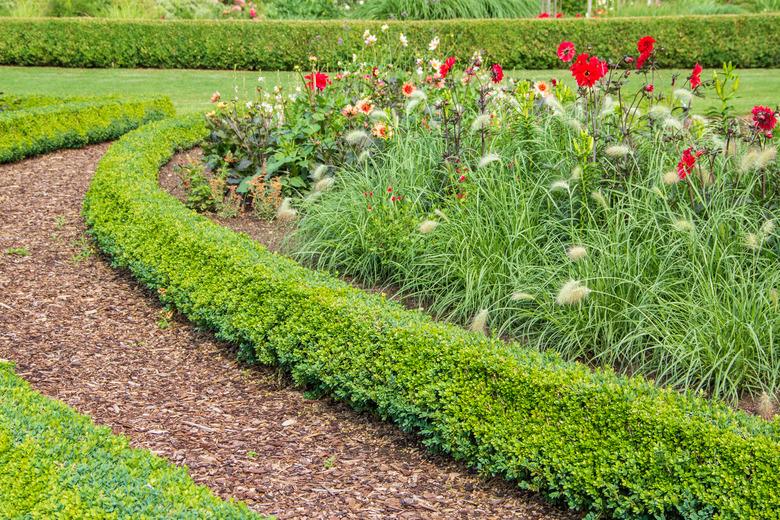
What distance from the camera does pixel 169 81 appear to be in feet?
50.3

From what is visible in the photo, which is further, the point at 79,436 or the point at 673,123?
the point at 673,123

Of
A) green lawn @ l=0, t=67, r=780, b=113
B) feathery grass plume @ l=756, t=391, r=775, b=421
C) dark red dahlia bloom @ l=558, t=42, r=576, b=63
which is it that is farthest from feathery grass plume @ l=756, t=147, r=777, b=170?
green lawn @ l=0, t=67, r=780, b=113

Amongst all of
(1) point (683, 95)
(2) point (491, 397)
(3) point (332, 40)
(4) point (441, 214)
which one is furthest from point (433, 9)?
(2) point (491, 397)

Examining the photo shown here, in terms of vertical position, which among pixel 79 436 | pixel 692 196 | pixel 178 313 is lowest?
pixel 178 313

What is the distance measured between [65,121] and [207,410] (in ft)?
22.1

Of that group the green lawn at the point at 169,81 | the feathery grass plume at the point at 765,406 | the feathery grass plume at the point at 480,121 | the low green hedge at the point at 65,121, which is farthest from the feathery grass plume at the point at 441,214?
the green lawn at the point at 169,81

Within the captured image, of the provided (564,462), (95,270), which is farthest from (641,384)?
(95,270)

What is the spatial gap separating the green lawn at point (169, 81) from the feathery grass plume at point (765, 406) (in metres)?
9.20

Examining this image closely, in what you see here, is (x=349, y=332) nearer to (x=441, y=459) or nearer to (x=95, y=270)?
(x=441, y=459)

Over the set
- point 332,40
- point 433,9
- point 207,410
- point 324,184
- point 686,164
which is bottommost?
point 207,410

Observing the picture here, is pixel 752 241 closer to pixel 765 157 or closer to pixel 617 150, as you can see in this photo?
pixel 765 157

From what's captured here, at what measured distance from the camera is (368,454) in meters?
3.96

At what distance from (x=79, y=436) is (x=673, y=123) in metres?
3.49

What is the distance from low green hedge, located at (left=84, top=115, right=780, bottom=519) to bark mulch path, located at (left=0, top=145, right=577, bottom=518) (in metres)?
0.13
